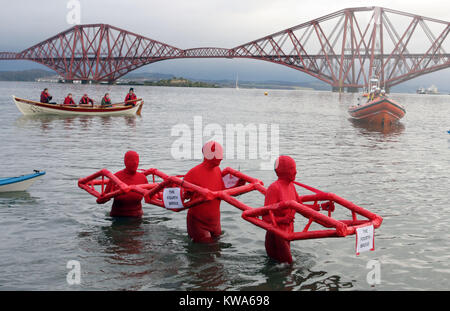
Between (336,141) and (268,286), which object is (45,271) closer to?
(268,286)

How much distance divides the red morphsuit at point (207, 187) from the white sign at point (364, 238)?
2.55m

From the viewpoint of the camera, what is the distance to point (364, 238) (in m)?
6.08

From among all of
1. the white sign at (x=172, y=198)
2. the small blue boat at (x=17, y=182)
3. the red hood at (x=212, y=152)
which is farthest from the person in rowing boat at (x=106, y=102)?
the red hood at (x=212, y=152)

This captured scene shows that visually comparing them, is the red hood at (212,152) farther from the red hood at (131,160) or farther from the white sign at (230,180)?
the red hood at (131,160)

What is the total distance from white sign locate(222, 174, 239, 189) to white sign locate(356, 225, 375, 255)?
2.83 m

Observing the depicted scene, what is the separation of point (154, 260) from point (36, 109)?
3197 centimetres

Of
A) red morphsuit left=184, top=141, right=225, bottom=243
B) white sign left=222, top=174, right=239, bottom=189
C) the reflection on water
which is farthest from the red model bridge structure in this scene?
the reflection on water

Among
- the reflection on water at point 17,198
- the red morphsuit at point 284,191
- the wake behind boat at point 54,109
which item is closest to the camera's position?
the red morphsuit at point 284,191

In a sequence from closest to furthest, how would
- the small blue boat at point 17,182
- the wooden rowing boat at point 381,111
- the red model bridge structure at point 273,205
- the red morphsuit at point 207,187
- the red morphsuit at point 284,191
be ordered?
the red model bridge structure at point 273,205, the red morphsuit at point 284,191, the red morphsuit at point 207,187, the small blue boat at point 17,182, the wooden rowing boat at point 381,111

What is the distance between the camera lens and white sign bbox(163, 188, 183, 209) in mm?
7418

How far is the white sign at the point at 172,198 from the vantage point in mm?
7418

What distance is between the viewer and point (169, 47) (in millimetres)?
171875

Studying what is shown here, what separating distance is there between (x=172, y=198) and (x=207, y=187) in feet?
2.02
